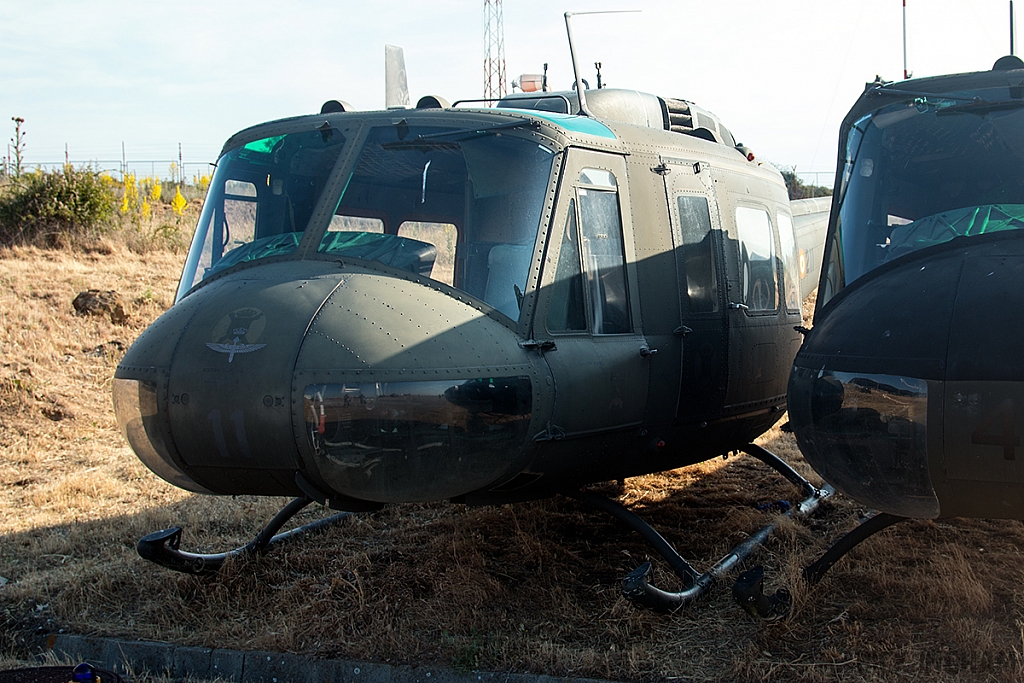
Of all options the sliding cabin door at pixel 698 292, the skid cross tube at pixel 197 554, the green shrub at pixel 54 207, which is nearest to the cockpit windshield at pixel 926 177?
the sliding cabin door at pixel 698 292

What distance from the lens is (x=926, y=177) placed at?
13.9ft

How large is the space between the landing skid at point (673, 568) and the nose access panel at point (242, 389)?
161 centimetres

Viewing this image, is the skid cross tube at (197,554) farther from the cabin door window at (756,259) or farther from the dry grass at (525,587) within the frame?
the cabin door window at (756,259)

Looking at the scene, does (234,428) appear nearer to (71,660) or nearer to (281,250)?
(281,250)

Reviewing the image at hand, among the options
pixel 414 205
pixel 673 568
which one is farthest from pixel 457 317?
pixel 673 568

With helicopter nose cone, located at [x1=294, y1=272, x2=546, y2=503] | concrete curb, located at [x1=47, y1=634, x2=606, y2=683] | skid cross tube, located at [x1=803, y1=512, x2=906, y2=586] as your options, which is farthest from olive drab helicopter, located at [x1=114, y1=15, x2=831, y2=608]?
concrete curb, located at [x1=47, y1=634, x2=606, y2=683]

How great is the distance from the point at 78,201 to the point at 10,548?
29.8 feet

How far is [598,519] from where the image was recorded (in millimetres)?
5988

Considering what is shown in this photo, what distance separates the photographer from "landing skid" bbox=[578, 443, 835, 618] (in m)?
4.13

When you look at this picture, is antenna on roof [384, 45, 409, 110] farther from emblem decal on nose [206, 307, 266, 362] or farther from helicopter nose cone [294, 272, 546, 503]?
emblem decal on nose [206, 307, 266, 362]

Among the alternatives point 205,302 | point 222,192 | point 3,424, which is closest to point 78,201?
point 3,424

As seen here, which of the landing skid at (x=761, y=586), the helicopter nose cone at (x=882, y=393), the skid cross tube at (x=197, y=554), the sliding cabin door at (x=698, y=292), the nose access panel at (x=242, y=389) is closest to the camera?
the helicopter nose cone at (x=882, y=393)

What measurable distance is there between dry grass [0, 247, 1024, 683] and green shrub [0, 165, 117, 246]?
22.2ft

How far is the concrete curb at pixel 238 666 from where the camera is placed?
385 centimetres
